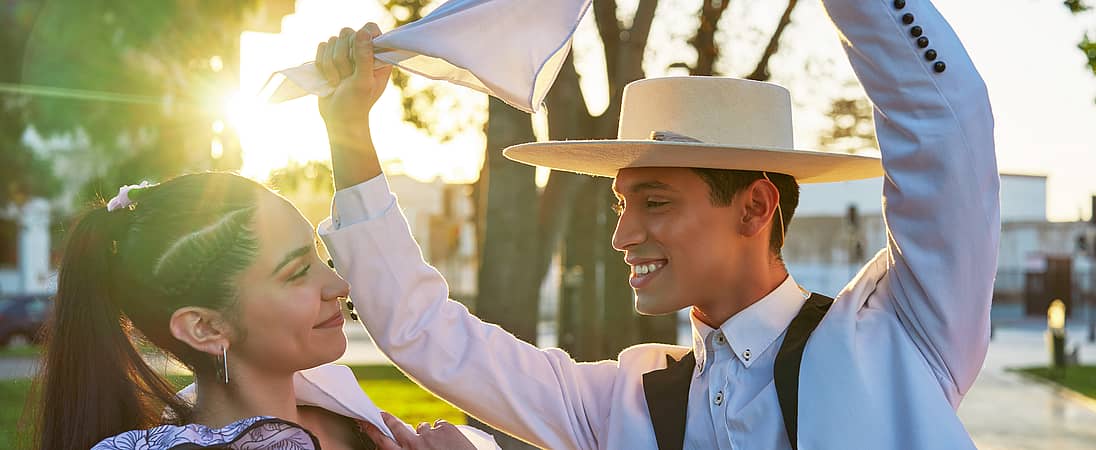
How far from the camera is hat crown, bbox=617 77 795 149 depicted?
310 centimetres

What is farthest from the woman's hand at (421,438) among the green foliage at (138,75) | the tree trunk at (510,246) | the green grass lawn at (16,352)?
the green grass lawn at (16,352)

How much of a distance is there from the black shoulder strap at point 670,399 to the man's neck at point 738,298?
133 mm

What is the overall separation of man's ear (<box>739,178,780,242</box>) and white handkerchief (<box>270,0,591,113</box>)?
2.31 feet

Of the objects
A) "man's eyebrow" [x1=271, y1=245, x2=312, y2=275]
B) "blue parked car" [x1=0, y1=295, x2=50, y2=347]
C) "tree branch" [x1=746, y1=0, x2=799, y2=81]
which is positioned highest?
"tree branch" [x1=746, y1=0, x2=799, y2=81]

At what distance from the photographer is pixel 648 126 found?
10.5 ft

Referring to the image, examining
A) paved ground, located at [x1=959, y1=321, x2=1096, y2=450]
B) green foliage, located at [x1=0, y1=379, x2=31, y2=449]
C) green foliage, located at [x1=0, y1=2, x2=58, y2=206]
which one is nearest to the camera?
green foliage, located at [x1=0, y1=379, x2=31, y2=449]

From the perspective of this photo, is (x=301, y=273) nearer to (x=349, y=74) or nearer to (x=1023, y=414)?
(x=349, y=74)

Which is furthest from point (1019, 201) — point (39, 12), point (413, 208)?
point (39, 12)

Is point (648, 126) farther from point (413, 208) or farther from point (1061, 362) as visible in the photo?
point (413, 208)

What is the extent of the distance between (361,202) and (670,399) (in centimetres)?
90

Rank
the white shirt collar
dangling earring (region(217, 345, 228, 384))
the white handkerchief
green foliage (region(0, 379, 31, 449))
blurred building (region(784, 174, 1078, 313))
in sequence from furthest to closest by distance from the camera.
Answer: blurred building (region(784, 174, 1078, 313)) → green foliage (region(0, 379, 31, 449)) → the white shirt collar → dangling earring (region(217, 345, 228, 384)) → the white handkerchief

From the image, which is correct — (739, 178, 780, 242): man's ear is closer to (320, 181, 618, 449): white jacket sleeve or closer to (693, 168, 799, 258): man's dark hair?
(693, 168, 799, 258): man's dark hair

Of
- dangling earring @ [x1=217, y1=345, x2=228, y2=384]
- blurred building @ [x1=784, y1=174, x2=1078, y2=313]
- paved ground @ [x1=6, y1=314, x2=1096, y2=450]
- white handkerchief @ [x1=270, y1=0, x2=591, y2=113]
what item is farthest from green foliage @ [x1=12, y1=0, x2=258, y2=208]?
blurred building @ [x1=784, y1=174, x2=1078, y2=313]

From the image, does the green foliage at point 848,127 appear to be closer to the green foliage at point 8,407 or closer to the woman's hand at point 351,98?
the green foliage at point 8,407
